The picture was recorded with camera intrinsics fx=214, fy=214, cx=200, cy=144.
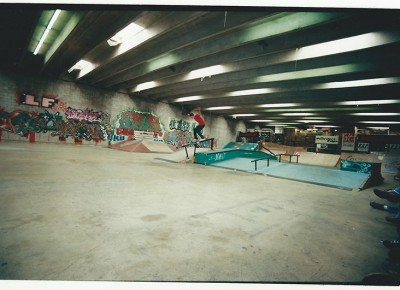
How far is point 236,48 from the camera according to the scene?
7844mm

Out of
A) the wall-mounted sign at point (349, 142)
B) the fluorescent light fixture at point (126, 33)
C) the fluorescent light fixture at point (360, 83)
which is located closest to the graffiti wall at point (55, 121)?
the fluorescent light fixture at point (126, 33)

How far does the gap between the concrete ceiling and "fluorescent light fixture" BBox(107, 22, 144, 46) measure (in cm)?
23

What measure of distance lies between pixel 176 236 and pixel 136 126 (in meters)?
15.8

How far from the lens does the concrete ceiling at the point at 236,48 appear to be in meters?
5.44

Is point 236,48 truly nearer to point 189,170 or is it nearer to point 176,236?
point 189,170

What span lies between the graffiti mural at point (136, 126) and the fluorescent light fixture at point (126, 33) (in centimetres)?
861

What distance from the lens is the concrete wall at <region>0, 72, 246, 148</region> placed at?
38.6 ft

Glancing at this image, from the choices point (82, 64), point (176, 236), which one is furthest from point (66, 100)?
point (176, 236)

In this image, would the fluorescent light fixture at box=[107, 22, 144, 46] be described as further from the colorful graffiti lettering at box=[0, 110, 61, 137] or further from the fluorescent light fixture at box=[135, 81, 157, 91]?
the colorful graffiti lettering at box=[0, 110, 61, 137]

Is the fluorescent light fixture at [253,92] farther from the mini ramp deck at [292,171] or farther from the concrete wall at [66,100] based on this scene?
the concrete wall at [66,100]

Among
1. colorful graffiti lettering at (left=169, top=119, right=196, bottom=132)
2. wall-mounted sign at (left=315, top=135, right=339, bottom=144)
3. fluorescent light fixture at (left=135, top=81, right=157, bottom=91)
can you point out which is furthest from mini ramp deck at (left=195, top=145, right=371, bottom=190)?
wall-mounted sign at (left=315, top=135, right=339, bottom=144)

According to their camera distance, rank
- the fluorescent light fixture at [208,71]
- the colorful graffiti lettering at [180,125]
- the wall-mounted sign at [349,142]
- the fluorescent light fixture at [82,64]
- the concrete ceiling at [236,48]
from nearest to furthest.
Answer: the concrete ceiling at [236,48]
the fluorescent light fixture at [208,71]
the fluorescent light fixture at [82,64]
the wall-mounted sign at [349,142]
the colorful graffiti lettering at [180,125]

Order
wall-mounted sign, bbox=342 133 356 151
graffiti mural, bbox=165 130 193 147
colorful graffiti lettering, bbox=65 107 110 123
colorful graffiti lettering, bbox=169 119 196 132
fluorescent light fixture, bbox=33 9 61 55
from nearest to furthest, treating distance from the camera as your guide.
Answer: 1. fluorescent light fixture, bbox=33 9 61 55
2. colorful graffiti lettering, bbox=65 107 110 123
3. wall-mounted sign, bbox=342 133 356 151
4. graffiti mural, bbox=165 130 193 147
5. colorful graffiti lettering, bbox=169 119 196 132

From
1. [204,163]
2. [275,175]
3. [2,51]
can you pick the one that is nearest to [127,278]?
[275,175]
